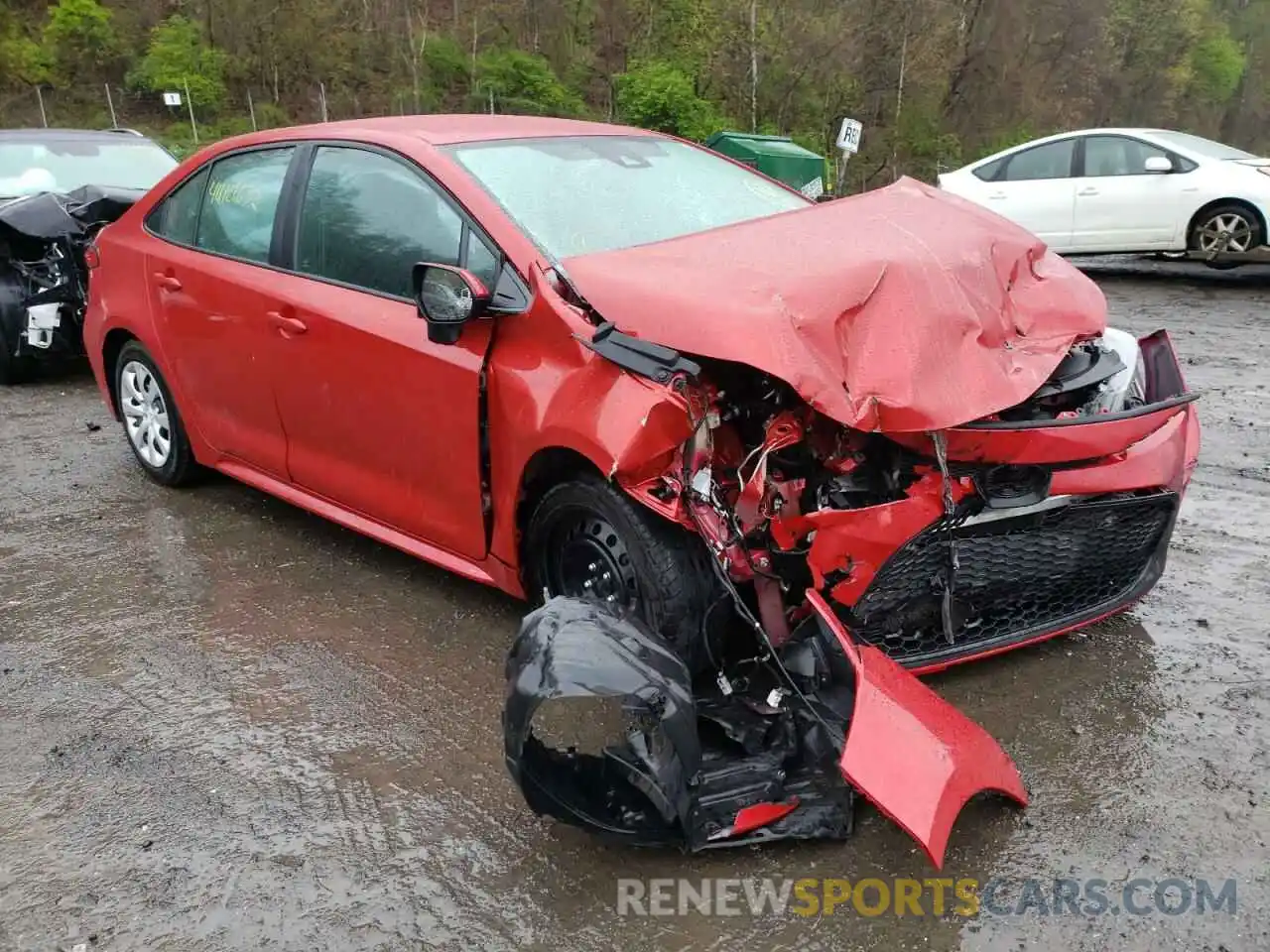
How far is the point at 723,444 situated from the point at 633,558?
0.39m

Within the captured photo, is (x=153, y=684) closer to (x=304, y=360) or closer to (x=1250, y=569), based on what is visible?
(x=304, y=360)

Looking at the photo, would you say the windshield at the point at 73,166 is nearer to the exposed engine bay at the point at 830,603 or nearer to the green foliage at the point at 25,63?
the exposed engine bay at the point at 830,603

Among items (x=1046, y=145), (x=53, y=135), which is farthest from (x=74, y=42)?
(x=1046, y=145)

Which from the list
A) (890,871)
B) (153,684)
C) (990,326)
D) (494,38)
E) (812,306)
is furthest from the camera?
(494,38)

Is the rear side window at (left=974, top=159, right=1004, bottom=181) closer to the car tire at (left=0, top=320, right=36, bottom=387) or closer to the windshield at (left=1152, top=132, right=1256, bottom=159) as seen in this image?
the windshield at (left=1152, top=132, right=1256, bottom=159)

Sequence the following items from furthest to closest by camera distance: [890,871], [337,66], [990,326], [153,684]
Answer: [337,66] → [153,684] → [990,326] → [890,871]

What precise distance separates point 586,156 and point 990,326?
161cm

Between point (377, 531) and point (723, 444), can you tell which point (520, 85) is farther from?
point (723, 444)

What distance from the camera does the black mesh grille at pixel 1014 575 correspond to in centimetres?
271

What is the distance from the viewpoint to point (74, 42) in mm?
31953

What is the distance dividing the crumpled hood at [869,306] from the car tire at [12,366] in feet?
17.8

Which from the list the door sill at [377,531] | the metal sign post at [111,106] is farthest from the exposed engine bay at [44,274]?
the metal sign post at [111,106]

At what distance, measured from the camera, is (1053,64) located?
36.4 metres

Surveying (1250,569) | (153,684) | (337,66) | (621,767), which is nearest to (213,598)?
(153,684)
